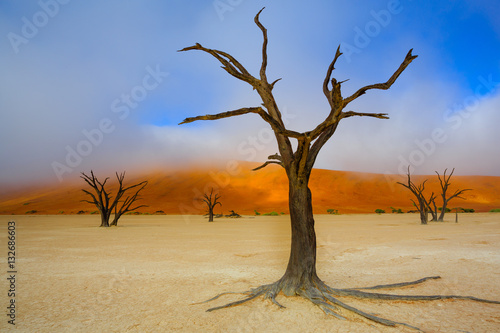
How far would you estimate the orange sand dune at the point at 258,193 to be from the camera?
167 ft

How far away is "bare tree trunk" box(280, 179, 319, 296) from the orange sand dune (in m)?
39.5

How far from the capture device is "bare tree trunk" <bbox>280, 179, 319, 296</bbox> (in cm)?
488

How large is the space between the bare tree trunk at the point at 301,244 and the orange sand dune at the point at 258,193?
3948 cm

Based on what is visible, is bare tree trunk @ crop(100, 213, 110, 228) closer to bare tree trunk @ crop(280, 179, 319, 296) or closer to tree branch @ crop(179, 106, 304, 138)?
bare tree trunk @ crop(280, 179, 319, 296)

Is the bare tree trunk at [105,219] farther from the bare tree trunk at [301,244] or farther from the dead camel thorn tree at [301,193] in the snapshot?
the bare tree trunk at [301,244]

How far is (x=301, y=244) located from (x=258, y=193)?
55.3 meters

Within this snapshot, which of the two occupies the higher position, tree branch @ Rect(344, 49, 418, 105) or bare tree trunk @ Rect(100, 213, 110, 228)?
tree branch @ Rect(344, 49, 418, 105)

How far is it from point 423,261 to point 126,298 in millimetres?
7146

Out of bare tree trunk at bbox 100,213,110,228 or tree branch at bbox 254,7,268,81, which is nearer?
tree branch at bbox 254,7,268,81

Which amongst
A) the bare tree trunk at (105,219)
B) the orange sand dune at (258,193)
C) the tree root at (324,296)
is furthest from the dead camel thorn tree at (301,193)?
the orange sand dune at (258,193)

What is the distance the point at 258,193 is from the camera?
6006 cm

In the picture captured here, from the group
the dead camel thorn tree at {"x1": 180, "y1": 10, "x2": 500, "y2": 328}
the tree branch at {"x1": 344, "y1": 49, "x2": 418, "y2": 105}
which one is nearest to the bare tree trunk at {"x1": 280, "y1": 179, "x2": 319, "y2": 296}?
the dead camel thorn tree at {"x1": 180, "y1": 10, "x2": 500, "y2": 328}

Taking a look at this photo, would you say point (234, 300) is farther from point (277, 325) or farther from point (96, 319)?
point (96, 319)

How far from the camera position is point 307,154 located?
4.59 meters
